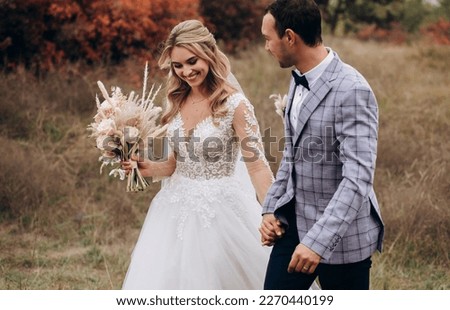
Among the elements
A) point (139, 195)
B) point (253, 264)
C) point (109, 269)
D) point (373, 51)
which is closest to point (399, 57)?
point (373, 51)

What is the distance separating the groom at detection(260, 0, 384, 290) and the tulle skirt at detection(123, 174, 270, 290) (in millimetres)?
805

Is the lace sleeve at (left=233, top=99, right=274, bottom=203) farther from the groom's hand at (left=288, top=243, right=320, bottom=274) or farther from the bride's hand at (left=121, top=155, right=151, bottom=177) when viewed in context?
the groom's hand at (left=288, top=243, right=320, bottom=274)

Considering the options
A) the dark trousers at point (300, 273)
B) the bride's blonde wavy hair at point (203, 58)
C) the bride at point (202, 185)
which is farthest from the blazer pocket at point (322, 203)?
the bride's blonde wavy hair at point (203, 58)

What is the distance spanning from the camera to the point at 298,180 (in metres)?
3.23

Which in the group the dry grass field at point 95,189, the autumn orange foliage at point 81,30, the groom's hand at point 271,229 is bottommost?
the dry grass field at point 95,189

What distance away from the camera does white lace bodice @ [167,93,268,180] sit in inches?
167

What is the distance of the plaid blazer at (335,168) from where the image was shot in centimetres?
290

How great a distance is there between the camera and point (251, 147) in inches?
166

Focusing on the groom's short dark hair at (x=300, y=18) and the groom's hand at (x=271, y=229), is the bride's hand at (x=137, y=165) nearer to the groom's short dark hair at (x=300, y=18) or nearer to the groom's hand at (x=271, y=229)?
the groom's hand at (x=271, y=229)

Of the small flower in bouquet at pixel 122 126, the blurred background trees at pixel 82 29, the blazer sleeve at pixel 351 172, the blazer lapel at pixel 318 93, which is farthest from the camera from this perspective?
the blurred background trees at pixel 82 29

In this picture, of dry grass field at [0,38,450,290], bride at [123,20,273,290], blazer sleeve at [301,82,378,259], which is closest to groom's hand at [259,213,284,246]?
blazer sleeve at [301,82,378,259]

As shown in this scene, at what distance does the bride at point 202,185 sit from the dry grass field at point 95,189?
1791 millimetres

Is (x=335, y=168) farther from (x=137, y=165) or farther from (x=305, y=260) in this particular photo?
(x=137, y=165)

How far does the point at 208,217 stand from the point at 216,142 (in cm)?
46
